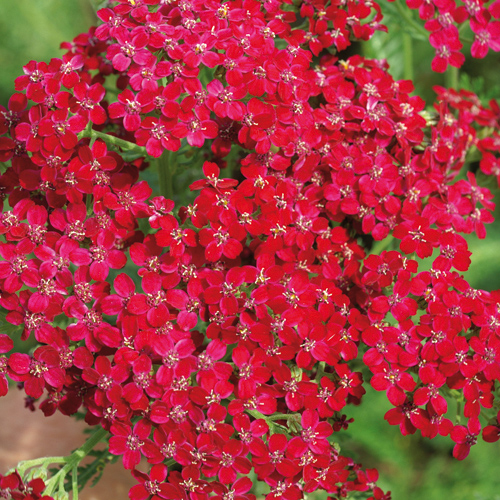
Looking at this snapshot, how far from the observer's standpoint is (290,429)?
787mm

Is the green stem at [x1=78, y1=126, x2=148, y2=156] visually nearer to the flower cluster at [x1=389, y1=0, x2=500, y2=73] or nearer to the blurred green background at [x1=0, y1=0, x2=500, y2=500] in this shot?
the flower cluster at [x1=389, y1=0, x2=500, y2=73]

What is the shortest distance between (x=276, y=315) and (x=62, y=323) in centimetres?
53

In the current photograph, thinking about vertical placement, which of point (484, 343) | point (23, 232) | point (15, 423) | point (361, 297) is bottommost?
point (484, 343)

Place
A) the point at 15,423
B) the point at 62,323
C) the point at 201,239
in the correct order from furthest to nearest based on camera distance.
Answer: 1. the point at 15,423
2. the point at 62,323
3. the point at 201,239

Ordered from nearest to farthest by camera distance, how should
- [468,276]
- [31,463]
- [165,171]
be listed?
1. [31,463]
2. [165,171]
3. [468,276]

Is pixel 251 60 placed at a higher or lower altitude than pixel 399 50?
lower

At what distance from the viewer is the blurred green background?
1561 millimetres

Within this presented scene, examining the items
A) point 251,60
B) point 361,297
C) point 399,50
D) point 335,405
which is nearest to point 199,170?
point 251,60

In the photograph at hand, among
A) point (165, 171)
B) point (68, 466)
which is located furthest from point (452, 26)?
point (68, 466)

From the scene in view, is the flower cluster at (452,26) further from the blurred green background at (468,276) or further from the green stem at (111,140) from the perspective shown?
the green stem at (111,140)

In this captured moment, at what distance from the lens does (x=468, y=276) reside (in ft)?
5.34

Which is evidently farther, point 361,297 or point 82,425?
point 82,425

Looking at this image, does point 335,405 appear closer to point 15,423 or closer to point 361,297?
point 361,297

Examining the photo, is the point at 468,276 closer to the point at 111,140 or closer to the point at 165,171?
the point at 165,171
